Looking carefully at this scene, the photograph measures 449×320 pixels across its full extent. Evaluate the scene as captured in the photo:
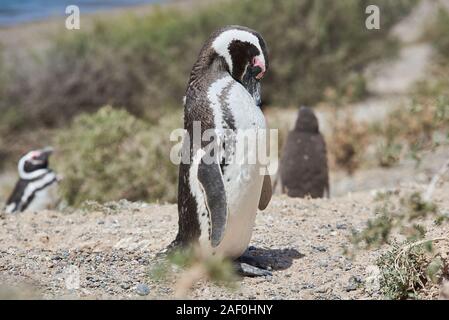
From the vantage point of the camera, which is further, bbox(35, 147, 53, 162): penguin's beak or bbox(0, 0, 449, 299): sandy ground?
bbox(35, 147, 53, 162): penguin's beak

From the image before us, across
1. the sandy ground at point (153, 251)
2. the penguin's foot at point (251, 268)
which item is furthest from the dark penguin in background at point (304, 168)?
the penguin's foot at point (251, 268)

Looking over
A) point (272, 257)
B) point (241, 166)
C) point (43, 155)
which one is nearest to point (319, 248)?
point (272, 257)

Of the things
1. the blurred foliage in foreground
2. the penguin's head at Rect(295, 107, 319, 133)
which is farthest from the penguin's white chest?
the blurred foliage in foreground

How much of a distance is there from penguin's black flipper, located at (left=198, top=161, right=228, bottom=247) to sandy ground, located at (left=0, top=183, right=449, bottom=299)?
Answer: 0.28 m

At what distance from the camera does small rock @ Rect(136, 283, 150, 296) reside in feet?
14.7

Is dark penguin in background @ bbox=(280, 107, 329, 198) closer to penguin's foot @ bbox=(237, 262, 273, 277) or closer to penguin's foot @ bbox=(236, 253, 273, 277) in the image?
penguin's foot @ bbox=(236, 253, 273, 277)

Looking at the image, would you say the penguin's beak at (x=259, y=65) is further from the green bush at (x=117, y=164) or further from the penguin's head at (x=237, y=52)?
the green bush at (x=117, y=164)

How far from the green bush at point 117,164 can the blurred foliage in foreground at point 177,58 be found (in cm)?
597

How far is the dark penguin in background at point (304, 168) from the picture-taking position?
7.84 meters

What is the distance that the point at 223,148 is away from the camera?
4.57 metres

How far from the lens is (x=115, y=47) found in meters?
16.0

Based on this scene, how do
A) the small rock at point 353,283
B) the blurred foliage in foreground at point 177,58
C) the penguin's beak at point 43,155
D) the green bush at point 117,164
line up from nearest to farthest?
the small rock at point 353,283 < the green bush at point 117,164 < the penguin's beak at point 43,155 < the blurred foliage in foreground at point 177,58

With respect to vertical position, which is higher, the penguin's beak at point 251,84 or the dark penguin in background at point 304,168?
the penguin's beak at point 251,84
